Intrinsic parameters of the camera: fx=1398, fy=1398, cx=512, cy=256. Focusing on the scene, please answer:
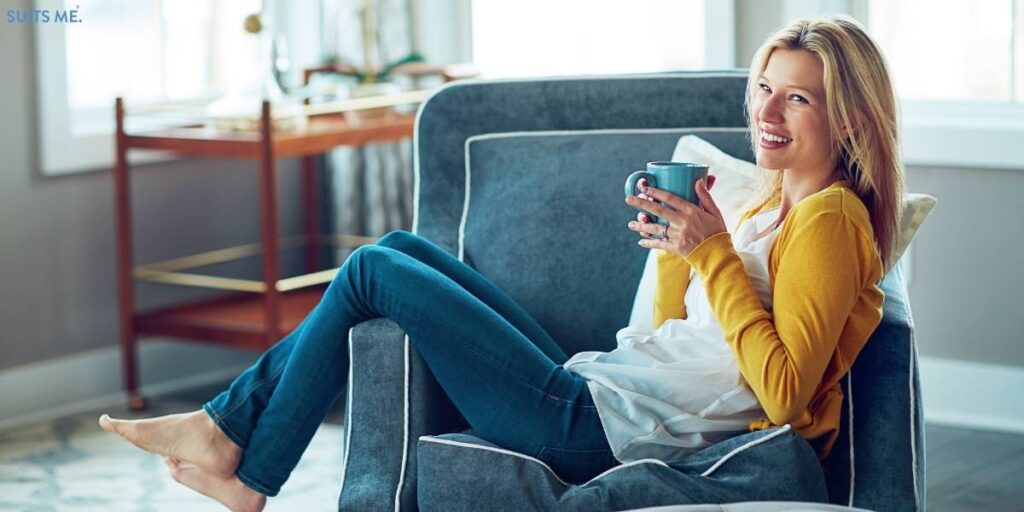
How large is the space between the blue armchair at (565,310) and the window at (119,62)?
4.37ft

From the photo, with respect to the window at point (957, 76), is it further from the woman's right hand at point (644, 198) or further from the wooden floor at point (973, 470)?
the woman's right hand at point (644, 198)

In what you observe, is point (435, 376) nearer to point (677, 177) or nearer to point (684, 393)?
point (684, 393)

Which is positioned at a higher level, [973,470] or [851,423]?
[851,423]

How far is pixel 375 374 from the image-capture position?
7.09ft

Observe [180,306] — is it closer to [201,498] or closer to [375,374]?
[201,498]

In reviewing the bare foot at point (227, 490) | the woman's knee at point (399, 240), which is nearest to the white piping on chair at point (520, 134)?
the woman's knee at point (399, 240)

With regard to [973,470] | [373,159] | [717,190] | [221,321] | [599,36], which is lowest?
[973,470]

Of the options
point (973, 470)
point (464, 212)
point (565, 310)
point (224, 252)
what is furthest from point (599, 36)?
point (565, 310)

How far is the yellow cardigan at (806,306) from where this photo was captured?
1917 mm

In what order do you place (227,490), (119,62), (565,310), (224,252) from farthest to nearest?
(224,252) < (119,62) < (565,310) < (227,490)

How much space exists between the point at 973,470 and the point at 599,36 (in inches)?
70.5

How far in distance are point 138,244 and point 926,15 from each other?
2260 millimetres

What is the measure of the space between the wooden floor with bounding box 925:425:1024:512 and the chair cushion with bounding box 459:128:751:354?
0.91 metres

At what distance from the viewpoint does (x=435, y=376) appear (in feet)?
7.21
